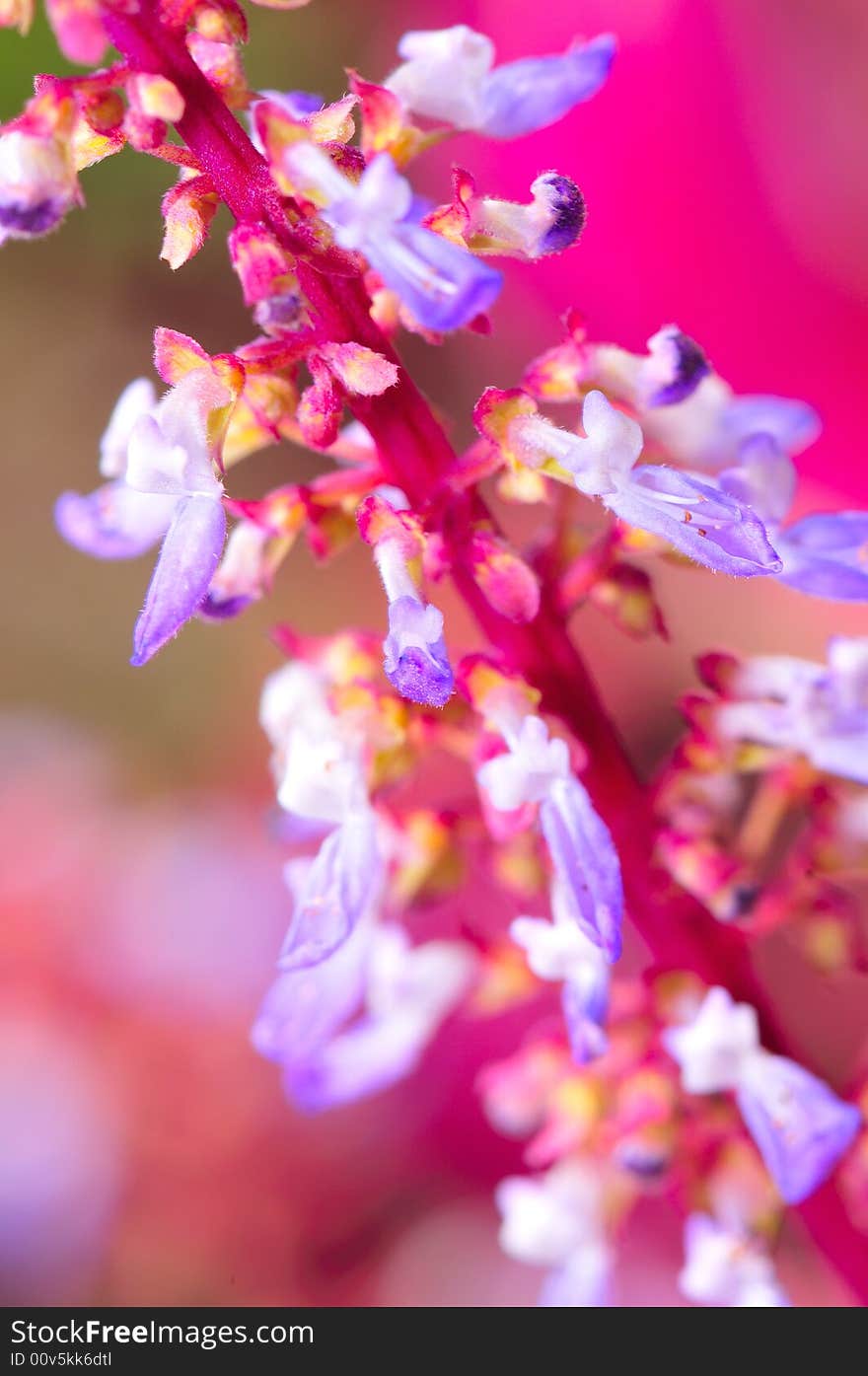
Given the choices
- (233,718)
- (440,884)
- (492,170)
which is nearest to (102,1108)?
(233,718)

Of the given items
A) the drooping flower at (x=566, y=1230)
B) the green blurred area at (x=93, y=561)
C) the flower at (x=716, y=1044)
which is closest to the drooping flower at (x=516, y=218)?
the flower at (x=716, y=1044)

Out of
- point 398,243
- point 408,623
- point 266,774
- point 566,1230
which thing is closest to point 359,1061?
point 566,1230

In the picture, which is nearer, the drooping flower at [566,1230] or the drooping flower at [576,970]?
the drooping flower at [576,970]

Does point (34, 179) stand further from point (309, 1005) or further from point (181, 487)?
point (309, 1005)

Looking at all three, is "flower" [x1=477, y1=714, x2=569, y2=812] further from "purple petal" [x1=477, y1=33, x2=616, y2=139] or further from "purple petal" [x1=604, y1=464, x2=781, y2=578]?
"purple petal" [x1=477, y1=33, x2=616, y2=139]

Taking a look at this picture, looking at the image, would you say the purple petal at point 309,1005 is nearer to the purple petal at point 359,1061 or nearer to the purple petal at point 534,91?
the purple petal at point 359,1061
